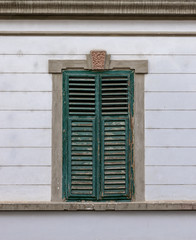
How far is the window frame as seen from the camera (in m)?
5.32

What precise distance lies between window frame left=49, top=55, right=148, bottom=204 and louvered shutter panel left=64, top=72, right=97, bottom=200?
0.11 metres

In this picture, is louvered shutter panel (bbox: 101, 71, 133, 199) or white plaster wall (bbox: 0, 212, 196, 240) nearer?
white plaster wall (bbox: 0, 212, 196, 240)

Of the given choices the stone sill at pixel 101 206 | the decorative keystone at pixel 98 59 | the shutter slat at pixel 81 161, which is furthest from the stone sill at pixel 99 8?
the stone sill at pixel 101 206

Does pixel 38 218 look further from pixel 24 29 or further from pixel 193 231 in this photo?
pixel 24 29

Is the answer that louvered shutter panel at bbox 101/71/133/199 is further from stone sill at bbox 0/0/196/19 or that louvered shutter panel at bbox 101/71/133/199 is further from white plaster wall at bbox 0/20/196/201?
stone sill at bbox 0/0/196/19

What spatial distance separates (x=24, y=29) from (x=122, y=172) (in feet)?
8.20

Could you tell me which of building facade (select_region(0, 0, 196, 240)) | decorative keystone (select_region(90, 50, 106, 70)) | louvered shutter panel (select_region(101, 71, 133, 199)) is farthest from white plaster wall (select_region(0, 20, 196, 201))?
louvered shutter panel (select_region(101, 71, 133, 199))

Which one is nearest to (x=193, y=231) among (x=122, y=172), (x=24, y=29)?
(x=122, y=172)

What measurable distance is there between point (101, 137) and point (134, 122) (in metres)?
0.52

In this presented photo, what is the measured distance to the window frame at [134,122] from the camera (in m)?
5.32

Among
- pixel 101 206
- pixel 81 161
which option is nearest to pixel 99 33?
pixel 81 161

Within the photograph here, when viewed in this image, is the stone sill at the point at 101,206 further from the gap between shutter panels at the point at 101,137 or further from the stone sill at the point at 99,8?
the stone sill at the point at 99,8

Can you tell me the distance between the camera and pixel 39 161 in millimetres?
5320

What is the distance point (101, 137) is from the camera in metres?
5.42
